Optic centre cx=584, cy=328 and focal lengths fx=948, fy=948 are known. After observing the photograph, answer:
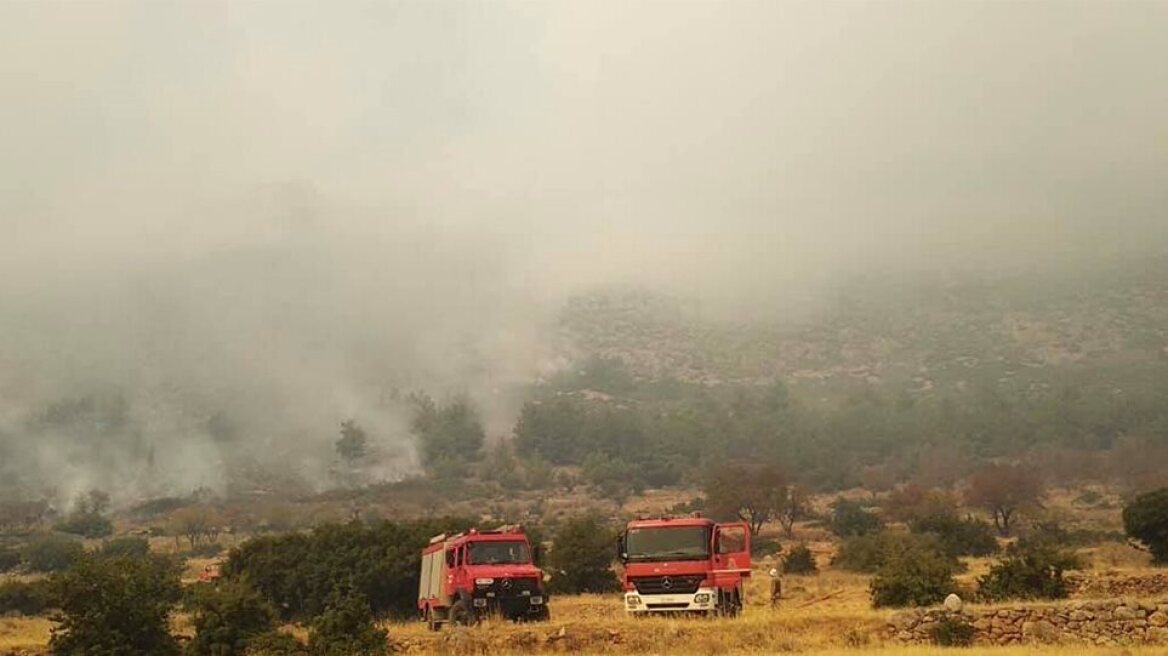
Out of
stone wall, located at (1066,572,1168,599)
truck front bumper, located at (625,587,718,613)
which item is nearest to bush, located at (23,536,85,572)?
truck front bumper, located at (625,587,718,613)

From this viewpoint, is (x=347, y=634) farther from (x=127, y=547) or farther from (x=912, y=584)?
(x=127, y=547)

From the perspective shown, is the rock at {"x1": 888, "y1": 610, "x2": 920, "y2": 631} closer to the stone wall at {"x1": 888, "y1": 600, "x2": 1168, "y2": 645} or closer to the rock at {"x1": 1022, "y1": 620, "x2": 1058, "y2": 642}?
the stone wall at {"x1": 888, "y1": 600, "x2": 1168, "y2": 645}

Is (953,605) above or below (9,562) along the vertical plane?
above

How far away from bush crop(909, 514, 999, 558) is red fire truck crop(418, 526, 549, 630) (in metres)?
33.0

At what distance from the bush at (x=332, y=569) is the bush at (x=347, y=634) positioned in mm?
14700

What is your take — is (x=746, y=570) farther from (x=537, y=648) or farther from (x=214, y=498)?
(x=214, y=498)

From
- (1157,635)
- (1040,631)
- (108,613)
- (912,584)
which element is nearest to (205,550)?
(108,613)

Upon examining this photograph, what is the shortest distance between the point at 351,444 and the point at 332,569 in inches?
4647

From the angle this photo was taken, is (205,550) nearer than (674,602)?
No

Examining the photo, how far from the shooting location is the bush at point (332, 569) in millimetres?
39531

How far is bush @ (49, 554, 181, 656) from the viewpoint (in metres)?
23.7

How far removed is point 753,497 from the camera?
81.9 m

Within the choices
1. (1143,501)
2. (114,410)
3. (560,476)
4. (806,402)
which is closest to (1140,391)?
(806,402)

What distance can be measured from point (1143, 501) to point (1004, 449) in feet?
256
